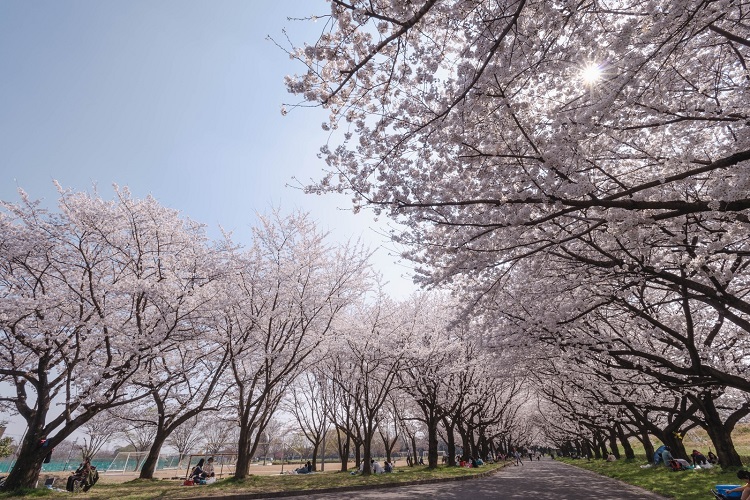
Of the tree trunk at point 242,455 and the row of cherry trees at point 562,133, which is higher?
the row of cherry trees at point 562,133

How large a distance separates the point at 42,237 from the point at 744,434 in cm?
9787

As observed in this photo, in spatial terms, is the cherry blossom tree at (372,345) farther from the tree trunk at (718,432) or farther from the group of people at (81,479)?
the tree trunk at (718,432)

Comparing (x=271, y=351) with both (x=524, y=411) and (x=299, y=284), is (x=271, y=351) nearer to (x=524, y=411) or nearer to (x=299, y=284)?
(x=299, y=284)

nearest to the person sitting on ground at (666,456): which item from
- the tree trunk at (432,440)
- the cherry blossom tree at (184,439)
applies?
the tree trunk at (432,440)

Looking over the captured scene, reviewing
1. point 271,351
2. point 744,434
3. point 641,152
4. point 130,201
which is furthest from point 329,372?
point 744,434

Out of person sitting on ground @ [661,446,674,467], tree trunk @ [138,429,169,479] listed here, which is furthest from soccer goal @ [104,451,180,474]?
person sitting on ground @ [661,446,674,467]

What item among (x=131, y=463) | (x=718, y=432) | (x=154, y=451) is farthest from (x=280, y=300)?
(x=131, y=463)

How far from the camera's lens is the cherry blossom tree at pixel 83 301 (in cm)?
1206

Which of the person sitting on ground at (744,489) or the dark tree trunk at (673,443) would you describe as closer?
the person sitting on ground at (744,489)

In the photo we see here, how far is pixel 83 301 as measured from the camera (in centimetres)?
1302

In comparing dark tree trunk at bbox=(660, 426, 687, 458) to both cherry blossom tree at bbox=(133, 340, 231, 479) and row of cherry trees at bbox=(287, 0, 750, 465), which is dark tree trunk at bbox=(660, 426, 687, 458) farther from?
cherry blossom tree at bbox=(133, 340, 231, 479)

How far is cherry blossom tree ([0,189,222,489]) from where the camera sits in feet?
39.6

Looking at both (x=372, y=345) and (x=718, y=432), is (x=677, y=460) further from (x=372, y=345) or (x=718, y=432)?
(x=372, y=345)

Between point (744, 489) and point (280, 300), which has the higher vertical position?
point (280, 300)
